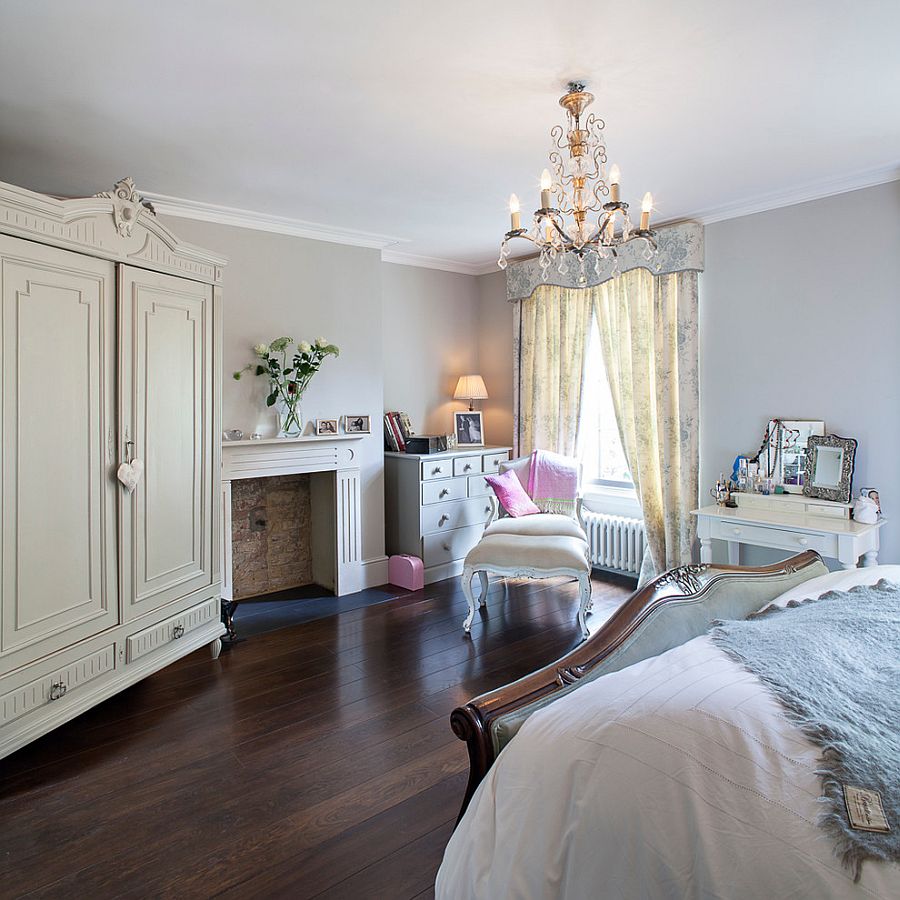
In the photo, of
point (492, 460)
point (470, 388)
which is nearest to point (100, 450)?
point (492, 460)

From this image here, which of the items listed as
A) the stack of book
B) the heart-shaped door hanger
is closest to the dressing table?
the stack of book

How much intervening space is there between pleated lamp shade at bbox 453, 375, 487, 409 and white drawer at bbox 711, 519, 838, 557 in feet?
7.88

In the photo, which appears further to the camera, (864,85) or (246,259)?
(246,259)

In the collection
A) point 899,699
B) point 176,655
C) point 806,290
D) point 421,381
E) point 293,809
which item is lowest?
point 293,809

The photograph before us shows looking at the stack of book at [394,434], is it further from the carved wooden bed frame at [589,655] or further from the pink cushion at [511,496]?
the carved wooden bed frame at [589,655]

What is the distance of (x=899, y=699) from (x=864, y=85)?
2.38 m

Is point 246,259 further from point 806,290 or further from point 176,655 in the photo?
point 806,290

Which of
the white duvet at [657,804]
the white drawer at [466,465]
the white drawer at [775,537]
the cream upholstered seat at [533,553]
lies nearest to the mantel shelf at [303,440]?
the white drawer at [466,465]

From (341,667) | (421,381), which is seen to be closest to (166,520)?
(341,667)

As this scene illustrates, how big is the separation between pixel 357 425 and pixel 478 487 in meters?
1.10

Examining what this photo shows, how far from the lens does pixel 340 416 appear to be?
182 inches

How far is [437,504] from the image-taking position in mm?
4832

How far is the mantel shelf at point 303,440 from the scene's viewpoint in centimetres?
390

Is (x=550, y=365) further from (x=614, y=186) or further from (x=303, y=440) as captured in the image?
(x=614, y=186)
